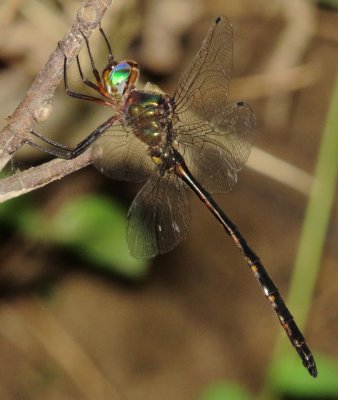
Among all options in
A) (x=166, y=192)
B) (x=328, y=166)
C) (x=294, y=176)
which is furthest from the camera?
(x=294, y=176)

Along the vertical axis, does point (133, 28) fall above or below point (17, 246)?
above

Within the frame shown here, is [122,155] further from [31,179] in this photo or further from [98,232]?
[98,232]

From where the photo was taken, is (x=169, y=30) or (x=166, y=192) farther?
(x=169, y=30)

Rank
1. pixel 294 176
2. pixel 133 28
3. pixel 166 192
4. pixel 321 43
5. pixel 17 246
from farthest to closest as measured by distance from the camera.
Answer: pixel 321 43, pixel 17 246, pixel 294 176, pixel 133 28, pixel 166 192

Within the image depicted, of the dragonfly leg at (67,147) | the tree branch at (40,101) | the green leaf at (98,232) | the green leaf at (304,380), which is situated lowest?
the green leaf at (304,380)

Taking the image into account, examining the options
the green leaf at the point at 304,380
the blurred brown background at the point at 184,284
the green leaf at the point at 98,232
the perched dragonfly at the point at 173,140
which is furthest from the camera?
the blurred brown background at the point at 184,284

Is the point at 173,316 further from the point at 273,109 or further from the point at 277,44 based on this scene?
the point at 277,44

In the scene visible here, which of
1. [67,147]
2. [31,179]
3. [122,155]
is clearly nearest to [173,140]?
[122,155]

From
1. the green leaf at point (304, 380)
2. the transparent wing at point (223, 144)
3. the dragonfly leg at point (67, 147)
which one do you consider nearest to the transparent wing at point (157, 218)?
the transparent wing at point (223, 144)

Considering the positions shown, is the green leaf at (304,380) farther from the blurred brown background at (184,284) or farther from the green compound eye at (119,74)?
the green compound eye at (119,74)

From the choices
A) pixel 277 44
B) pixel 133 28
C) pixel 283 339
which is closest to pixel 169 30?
pixel 133 28
